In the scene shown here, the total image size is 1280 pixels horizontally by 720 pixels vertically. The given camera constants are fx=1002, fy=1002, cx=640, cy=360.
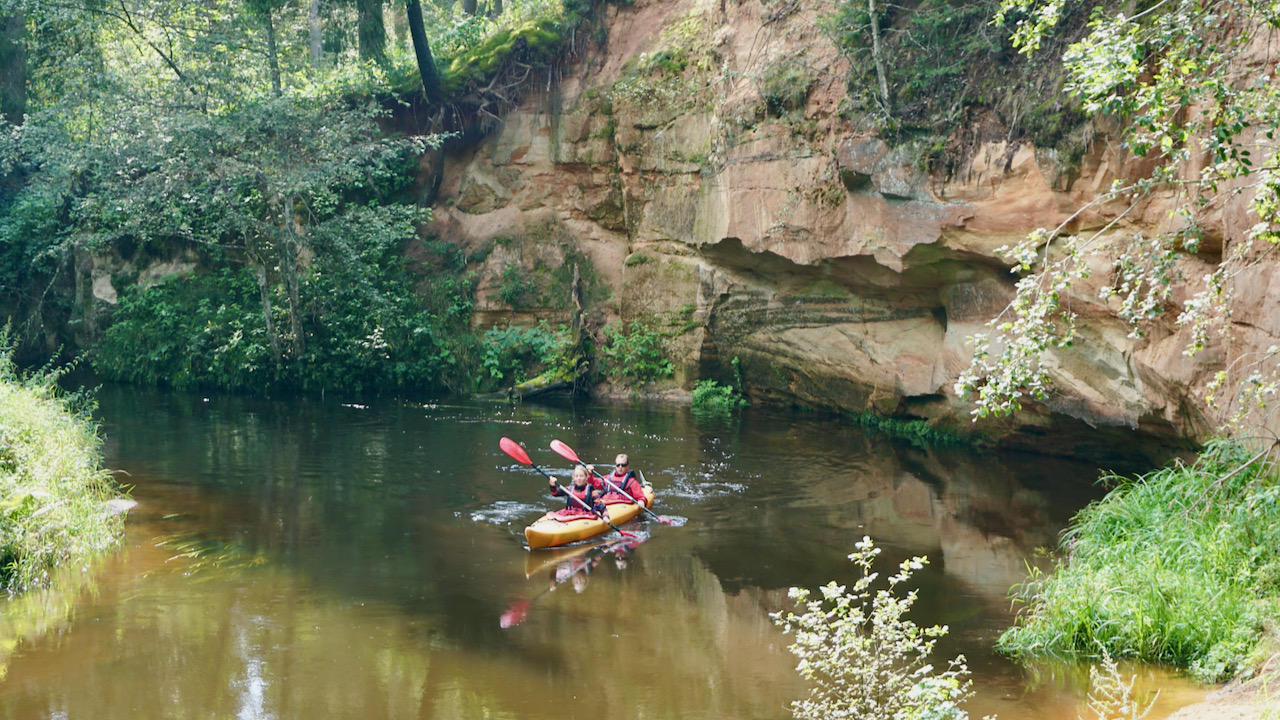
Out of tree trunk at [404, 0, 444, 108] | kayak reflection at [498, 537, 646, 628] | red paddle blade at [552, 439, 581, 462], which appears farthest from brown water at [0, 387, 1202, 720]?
tree trunk at [404, 0, 444, 108]

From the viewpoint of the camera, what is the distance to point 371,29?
60.3 ft

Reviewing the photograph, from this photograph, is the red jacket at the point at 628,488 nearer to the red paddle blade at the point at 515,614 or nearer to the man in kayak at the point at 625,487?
the man in kayak at the point at 625,487

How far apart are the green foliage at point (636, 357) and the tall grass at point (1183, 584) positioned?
446 inches

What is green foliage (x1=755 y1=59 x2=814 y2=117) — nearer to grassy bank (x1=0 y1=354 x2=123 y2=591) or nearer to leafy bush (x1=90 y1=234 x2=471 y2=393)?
leafy bush (x1=90 y1=234 x2=471 y2=393)

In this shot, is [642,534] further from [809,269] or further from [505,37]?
[505,37]

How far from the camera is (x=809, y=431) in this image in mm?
15203

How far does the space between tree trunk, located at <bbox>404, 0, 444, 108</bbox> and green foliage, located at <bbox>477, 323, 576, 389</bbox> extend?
5028 millimetres

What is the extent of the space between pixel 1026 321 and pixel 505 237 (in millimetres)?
15380

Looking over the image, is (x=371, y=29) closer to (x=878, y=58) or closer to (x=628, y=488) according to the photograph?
(x=878, y=58)

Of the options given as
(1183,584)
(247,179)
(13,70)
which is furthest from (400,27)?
(1183,584)

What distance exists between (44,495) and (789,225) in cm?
1025

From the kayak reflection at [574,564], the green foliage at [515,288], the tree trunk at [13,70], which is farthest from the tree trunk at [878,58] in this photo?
the tree trunk at [13,70]

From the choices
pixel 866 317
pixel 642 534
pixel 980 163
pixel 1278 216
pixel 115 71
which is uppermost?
pixel 115 71

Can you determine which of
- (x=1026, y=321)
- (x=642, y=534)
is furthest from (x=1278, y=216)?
(x=642, y=534)
